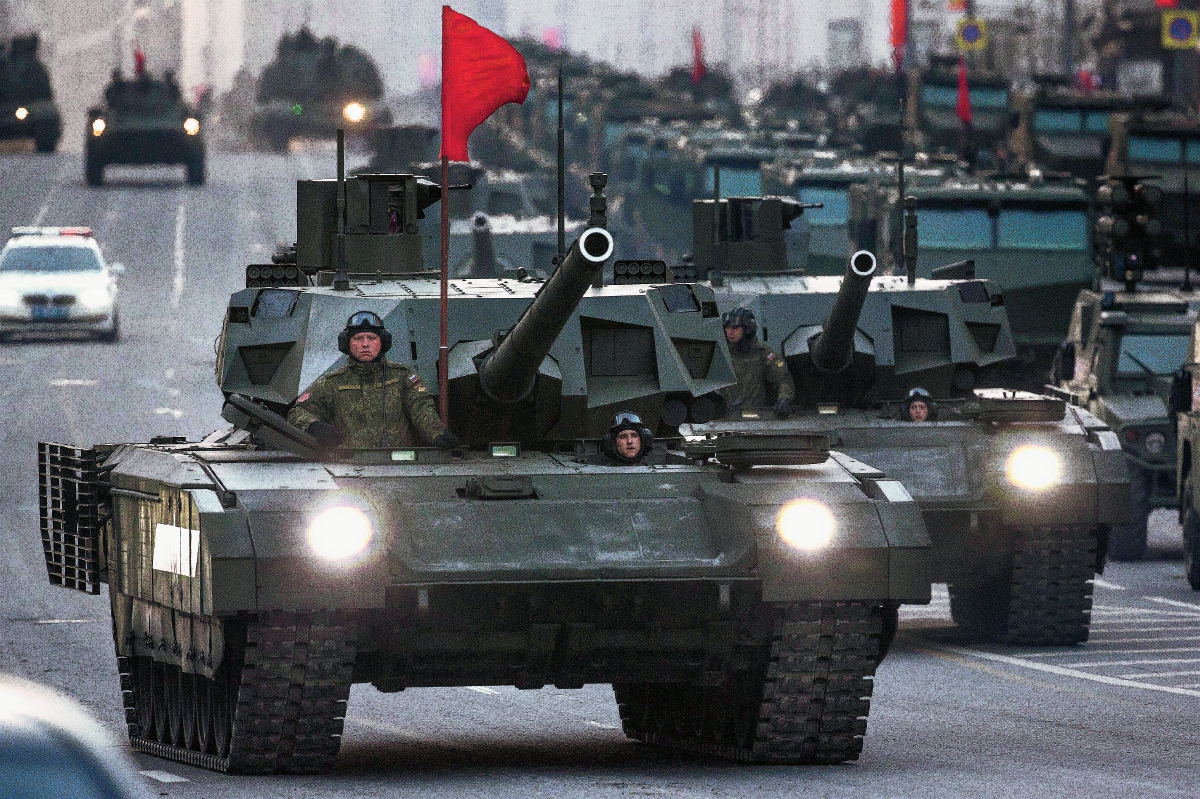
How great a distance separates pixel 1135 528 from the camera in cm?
2441

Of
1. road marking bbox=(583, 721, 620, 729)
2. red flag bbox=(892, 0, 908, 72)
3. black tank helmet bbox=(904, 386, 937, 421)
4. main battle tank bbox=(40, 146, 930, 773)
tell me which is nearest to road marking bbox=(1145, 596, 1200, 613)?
black tank helmet bbox=(904, 386, 937, 421)

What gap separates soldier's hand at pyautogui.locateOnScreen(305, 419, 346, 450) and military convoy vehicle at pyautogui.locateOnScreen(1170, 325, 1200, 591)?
1011 cm

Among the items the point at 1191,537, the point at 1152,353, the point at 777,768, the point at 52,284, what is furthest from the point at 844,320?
the point at 52,284

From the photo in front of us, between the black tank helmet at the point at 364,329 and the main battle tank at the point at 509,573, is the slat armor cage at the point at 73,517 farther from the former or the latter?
the black tank helmet at the point at 364,329

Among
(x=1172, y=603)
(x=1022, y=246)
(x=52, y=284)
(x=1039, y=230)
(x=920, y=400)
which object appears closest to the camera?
(x=920, y=400)

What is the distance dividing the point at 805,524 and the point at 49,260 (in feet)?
85.7

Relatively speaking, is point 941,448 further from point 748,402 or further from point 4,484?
point 4,484

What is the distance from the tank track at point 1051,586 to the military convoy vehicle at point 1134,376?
5.43 m

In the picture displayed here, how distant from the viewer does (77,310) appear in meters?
37.3

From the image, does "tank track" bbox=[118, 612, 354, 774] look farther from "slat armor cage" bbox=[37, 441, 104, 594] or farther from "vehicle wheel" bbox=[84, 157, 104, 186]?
"vehicle wheel" bbox=[84, 157, 104, 186]

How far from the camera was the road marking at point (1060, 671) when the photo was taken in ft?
53.3

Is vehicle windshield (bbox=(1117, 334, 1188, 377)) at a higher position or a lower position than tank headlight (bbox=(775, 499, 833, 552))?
higher

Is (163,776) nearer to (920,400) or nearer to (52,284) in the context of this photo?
(920,400)

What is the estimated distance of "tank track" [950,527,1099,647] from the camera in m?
18.3
